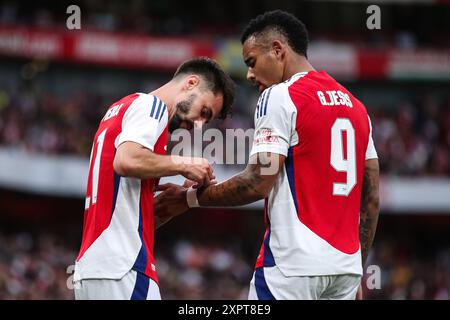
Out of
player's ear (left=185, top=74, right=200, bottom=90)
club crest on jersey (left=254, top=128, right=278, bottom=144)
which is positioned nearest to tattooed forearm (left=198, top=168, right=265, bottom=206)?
club crest on jersey (left=254, top=128, right=278, bottom=144)

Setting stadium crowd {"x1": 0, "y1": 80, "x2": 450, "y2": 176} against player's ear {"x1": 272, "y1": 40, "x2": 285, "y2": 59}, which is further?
stadium crowd {"x1": 0, "y1": 80, "x2": 450, "y2": 176}

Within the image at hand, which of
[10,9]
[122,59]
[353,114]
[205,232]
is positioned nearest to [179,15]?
[122,59]

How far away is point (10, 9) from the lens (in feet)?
74.8

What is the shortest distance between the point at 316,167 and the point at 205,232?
58.3ft

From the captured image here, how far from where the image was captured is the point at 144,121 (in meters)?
4.48

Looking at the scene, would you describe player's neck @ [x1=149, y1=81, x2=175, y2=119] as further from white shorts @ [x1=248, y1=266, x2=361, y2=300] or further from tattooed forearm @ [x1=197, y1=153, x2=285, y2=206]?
white shorts @ [x1=248, y1=266, x2=361, y2=300]

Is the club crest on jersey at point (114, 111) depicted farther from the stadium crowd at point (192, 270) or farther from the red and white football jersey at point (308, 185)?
the stadium crowd at point (192, 270)

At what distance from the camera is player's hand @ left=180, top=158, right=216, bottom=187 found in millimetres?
4656

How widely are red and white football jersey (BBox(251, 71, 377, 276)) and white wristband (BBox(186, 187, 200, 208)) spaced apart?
0.66 m

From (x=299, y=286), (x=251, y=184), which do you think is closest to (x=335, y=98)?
(x=251, y=184)

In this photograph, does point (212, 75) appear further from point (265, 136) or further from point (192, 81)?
point (265, 136)

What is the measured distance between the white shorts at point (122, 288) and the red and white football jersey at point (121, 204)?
1.3 inches
